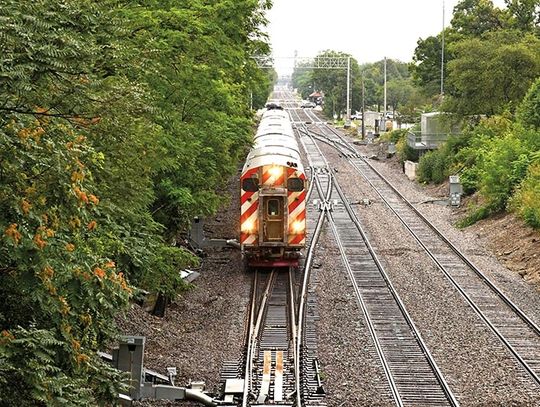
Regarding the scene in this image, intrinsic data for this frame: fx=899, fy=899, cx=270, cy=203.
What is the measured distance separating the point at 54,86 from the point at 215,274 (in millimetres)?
16324

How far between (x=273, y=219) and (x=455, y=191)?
670 inches

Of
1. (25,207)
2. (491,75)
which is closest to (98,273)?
(25,207)

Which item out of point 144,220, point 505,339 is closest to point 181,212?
point 144,220

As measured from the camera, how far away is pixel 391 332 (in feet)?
64.7

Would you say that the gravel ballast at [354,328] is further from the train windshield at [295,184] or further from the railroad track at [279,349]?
the train windshield at [295,184]

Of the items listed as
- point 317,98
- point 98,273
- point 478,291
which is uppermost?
point 98,273

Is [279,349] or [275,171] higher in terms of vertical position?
[275,171]

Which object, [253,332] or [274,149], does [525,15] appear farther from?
[253,332]

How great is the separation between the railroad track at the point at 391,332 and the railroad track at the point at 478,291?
1.84 metres

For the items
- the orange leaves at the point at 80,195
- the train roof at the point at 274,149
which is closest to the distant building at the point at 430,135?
the train roof at the point at 274,149

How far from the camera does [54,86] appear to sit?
10328 millimetres

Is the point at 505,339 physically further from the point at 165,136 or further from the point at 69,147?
the point at 69,147

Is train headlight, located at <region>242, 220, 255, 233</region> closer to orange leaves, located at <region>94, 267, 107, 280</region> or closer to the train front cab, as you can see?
the train front cab

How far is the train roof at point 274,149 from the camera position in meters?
25.0
